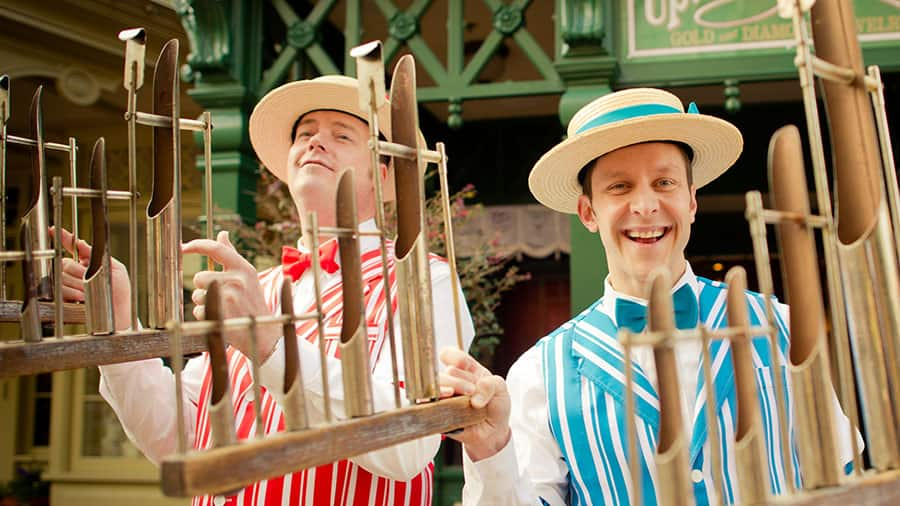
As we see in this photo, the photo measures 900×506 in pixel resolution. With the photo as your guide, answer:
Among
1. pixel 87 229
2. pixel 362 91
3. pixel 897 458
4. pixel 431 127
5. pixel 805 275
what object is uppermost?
pixel 431 127

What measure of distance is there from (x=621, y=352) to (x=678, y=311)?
0.44ft

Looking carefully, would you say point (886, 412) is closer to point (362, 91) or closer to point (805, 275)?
point (805, 275)

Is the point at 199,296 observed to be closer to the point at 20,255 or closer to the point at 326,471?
the point at 20,255

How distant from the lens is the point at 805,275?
71 centimetres

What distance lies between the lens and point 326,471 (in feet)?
4.64

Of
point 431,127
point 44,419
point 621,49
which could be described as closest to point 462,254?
point 621,49

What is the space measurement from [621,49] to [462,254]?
136 cm

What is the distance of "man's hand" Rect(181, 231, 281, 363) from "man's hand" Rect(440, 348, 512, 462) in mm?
219

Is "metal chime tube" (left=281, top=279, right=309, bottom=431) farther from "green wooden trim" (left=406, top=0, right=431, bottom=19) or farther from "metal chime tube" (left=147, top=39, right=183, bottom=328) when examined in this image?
"green wooden trim" (left=406, top=0, right=431, bottom=19)

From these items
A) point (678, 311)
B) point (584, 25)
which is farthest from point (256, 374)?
point (584, 25)

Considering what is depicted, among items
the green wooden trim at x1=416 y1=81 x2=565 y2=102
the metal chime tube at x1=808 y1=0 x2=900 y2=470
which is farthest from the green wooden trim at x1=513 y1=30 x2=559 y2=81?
the metal chime tube at x1=808 y1=0 x2=900 y2=470

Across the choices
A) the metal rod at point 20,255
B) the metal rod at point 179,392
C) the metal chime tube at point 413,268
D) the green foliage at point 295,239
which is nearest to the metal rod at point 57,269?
the metal rod at point 20,255

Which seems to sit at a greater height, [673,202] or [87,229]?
[87,229]

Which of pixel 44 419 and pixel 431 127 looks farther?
pixel 44 419
